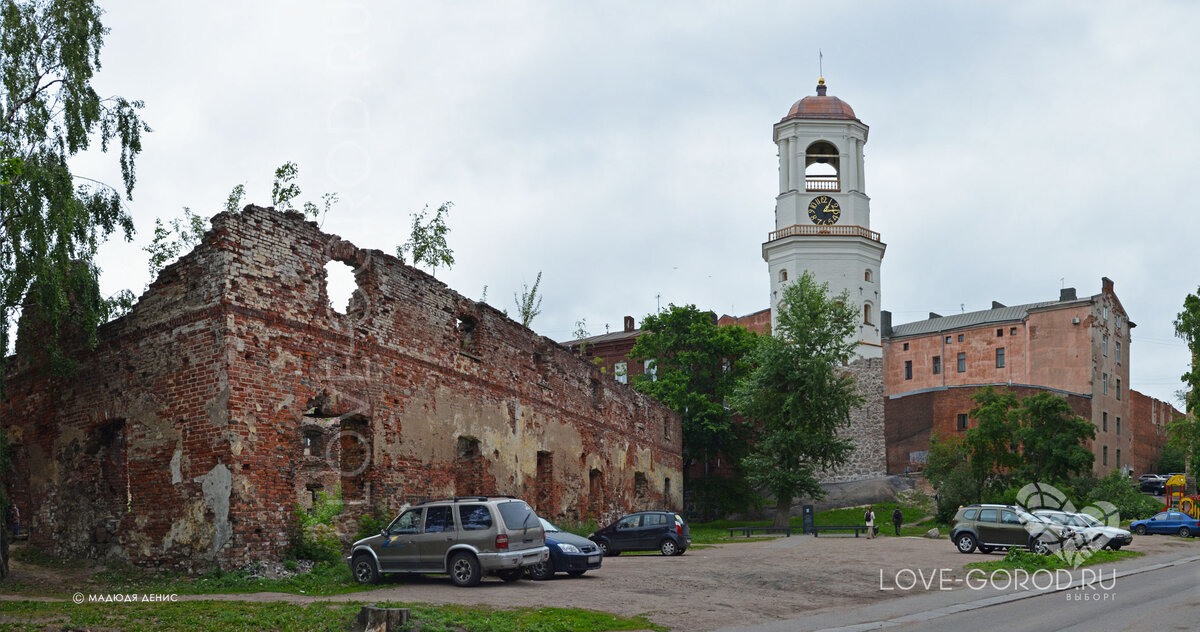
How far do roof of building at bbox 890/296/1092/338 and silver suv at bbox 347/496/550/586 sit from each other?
58726mm

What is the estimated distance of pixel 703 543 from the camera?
1379 inches

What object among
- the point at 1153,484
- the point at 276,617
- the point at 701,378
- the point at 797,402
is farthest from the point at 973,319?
the point at 276,617

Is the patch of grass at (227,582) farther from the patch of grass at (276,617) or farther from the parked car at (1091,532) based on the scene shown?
the parked car at (1091,532)

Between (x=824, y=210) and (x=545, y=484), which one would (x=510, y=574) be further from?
(x=824, y=210)

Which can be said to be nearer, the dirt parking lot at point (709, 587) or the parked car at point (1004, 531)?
the dirt parking lot at point (709, 587)

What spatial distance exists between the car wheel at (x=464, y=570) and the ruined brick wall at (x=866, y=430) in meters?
45.8

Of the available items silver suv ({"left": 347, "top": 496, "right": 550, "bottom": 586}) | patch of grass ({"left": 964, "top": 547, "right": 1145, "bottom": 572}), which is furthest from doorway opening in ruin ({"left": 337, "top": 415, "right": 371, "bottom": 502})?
patch of grass ({"left": 964, "top": 547, "right": 1145, "bottom": 572})

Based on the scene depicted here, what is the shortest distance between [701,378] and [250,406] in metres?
38.8

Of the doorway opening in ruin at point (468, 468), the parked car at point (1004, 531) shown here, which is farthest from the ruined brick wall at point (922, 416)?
the doorway opening in ruin at point (468, 468)

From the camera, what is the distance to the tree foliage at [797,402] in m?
45.8

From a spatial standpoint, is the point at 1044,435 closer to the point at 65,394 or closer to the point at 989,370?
the point at 989,370

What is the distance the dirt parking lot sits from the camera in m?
15.0

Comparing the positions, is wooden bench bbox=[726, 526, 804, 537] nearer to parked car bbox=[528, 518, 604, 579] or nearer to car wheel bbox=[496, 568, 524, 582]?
parked car bbox=[528, 518, 604, 579]

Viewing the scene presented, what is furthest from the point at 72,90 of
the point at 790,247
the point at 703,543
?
the point at 790,247
